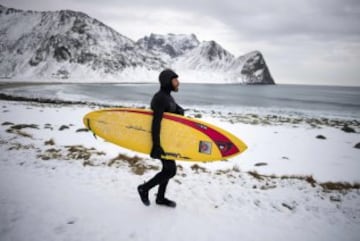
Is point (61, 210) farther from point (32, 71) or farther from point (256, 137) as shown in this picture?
point (32, 71)

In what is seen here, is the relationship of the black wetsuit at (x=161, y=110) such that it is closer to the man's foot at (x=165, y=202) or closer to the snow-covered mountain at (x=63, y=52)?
the man's foot at (x=165, y=202)

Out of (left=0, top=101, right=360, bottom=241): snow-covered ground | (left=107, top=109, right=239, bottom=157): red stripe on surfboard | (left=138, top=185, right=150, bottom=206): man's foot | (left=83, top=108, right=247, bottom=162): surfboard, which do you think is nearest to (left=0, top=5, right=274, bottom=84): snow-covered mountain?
(left=0, top=101, right=360, bottom=241): snow-covered ground

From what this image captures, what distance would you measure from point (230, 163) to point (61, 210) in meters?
6.44

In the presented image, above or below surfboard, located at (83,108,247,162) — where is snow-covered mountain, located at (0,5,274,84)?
above

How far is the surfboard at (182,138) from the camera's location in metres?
4.30

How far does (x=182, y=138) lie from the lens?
14.4 ft

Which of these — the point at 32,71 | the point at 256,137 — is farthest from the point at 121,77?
the point at 256,137

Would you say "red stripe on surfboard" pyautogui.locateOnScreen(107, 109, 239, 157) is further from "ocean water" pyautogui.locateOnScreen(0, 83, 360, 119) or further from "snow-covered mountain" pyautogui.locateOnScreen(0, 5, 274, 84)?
"snow-covered mountain" pyautogui.locateOnScreen(0, 5, 274, 84)

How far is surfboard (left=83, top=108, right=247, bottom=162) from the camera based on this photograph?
4.30 metres

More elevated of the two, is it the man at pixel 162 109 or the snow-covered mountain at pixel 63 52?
the snow-covered mountain at pixel 63 52

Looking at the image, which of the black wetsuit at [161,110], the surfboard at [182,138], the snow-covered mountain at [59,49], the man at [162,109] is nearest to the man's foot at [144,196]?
the man at [162,109]

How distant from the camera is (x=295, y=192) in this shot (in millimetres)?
5367

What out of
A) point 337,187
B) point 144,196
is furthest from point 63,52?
point 337,187

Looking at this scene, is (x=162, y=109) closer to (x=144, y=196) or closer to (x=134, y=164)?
(x=144, y=196)
